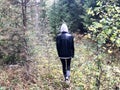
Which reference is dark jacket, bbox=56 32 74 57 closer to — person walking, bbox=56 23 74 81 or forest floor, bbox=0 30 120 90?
person walking, bbox=56 23 74 81

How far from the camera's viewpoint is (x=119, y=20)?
4785 millimetres

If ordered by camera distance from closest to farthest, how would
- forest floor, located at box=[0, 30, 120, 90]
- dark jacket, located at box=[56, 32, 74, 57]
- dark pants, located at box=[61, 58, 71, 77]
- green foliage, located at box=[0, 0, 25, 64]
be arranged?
forest floor, located at box=[0, 30, 120, 90]
dark jacket, located at box=[56, 32, 74, 57]
dark pants, located at box=[61, 58, 71, 77]
green foliage, located at box=[0, 0, 25, 64]

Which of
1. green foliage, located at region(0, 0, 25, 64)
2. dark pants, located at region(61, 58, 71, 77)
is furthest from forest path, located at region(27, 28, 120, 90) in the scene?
green foliage, located at region(0, 0, 25, 64)

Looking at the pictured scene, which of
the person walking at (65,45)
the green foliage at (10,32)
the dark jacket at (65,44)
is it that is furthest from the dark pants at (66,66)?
the green foliage at (10,32)

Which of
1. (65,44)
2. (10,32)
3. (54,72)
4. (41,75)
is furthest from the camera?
(54,72)

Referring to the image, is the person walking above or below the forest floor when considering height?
above

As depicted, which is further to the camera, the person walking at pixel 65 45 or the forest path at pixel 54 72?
the person walking at pixel 65 45

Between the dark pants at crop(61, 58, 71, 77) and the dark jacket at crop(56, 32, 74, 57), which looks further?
the dark pants at crop(61, 58, 71, 77)

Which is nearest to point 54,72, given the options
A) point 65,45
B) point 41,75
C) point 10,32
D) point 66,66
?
point 41,75

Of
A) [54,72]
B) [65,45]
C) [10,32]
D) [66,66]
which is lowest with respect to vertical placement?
[54,72]

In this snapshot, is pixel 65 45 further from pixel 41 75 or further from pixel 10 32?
pixel 10 32

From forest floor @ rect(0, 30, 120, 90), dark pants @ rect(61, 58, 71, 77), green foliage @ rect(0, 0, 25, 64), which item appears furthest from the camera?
green foliage @ rect(0, 0, 25, 64)

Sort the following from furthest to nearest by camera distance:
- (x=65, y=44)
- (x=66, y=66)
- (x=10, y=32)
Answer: (x=10, y=32) → (x=66, y=66) → (x=65, y=44)

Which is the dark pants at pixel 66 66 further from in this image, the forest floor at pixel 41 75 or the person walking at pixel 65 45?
the forest floor at pixel 41 75
